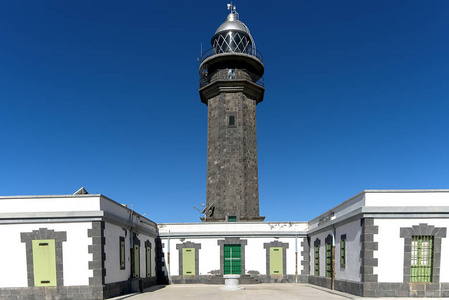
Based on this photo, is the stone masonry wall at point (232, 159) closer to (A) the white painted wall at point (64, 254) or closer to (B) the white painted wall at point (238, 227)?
(B) the white painted wall at point (238, 227)

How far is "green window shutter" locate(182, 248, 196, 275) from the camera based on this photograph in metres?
19.7

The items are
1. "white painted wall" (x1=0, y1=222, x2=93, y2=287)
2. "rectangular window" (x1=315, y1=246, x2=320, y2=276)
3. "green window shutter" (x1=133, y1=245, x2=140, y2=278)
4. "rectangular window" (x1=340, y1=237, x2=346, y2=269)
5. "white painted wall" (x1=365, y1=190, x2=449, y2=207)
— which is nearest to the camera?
"white painted wall" (x1=0, y1=222, x2=93, y2=287)

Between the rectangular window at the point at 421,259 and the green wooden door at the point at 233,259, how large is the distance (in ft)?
34.6

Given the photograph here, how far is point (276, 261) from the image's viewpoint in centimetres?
1983

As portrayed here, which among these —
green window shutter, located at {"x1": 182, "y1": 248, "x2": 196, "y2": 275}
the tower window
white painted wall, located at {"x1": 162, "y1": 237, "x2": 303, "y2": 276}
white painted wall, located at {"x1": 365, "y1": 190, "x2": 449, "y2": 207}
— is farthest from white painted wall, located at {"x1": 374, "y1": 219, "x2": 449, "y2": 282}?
the tower window

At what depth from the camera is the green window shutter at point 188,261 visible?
19703 millimetres

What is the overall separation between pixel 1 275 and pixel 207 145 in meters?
15.2

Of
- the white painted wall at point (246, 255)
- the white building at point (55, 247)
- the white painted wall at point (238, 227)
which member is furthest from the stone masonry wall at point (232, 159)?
the white building at point (55, 247)

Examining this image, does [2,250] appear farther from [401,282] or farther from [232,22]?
[232,22]

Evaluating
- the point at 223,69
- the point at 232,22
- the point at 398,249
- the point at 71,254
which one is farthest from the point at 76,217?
the point at 232,22

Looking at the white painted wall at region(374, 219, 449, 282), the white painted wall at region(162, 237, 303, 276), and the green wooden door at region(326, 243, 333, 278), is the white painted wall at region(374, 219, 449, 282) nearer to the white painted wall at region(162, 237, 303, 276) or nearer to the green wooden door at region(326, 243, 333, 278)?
the green wooden door at region(326, 243, 333, 278)

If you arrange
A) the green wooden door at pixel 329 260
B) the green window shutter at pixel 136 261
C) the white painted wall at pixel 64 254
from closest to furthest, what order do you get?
the white painted wall at pixel 64 254
the green wooden door at pixel 329 260
the green window shutter at pixel 136 261

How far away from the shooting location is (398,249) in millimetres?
11680

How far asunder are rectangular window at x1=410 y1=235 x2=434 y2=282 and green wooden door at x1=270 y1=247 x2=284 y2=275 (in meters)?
9.25
